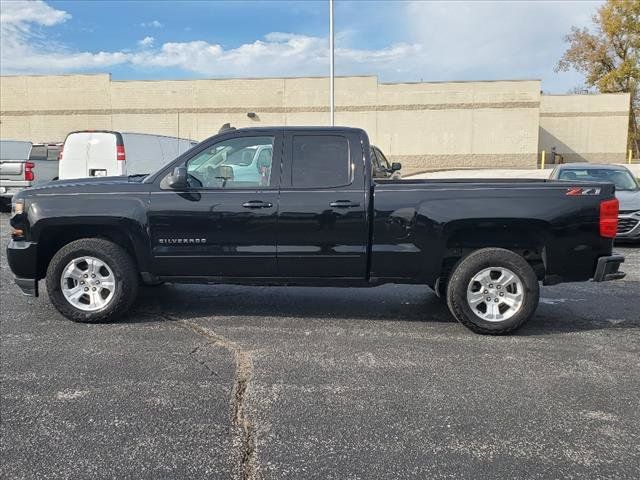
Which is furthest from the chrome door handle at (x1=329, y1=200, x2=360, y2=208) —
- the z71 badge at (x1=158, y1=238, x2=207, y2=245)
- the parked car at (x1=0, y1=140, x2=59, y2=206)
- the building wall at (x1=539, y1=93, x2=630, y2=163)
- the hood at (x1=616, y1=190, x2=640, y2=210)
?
Result: the building wall at (x1=539, y1=93, x2=630, y2=163)

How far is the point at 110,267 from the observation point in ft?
16.9

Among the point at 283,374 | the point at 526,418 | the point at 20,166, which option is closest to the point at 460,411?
the point at 526,418

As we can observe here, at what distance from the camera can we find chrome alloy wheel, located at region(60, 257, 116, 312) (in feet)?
17.1

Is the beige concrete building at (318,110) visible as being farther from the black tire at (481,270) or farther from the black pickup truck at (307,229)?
the black tire at (481,270)

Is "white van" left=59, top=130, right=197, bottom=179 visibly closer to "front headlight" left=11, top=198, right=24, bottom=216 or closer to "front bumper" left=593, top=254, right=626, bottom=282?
"front headlight" left=11, top=198, right=24, bottom=216

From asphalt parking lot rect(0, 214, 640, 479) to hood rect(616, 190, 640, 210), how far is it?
4.48 meters

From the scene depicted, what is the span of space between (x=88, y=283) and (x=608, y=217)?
191 inches

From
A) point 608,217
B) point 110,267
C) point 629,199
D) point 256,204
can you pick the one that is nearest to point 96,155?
point 110,267

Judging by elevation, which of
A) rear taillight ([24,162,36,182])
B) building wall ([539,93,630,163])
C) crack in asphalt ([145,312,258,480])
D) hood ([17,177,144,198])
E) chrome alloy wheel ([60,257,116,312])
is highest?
building wall ([539,93,630,163])

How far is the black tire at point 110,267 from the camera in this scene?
515 centimetres

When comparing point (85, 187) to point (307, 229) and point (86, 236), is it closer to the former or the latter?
point (86, 236)

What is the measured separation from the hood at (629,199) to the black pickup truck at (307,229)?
5.49 meters

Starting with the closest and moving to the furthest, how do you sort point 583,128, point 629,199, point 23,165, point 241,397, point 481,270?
point 241,397 < point 481,270 < point 629,199 < point 23,165 < point 583,128

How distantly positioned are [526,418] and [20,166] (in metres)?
14.1
